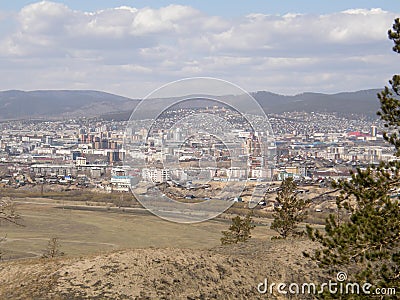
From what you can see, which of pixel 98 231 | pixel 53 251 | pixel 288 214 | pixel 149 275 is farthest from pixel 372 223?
pixel 98 231

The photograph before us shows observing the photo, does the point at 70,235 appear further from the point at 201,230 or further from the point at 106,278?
the point at 106,278

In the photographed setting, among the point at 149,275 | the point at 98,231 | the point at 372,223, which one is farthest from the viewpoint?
the point at 98,231

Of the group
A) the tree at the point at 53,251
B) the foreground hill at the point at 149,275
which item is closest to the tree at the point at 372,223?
the foreground hill at the point at 149,275

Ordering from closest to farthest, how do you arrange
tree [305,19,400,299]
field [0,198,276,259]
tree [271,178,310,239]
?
tree [305,19,400,299] < tree [271,178,310,239] < field [0,198,276,259]

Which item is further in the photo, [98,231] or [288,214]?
[98,231]

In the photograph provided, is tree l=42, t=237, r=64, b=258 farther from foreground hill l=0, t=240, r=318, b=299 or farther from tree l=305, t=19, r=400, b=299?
tree l=305, t=19, r=400, b=299

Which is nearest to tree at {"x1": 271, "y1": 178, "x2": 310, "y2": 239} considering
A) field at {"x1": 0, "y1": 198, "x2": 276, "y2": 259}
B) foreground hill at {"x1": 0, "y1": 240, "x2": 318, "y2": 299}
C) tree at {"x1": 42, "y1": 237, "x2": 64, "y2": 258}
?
field at {"x1": 0, "y1": 198, "x2": 276, "y2": 259}

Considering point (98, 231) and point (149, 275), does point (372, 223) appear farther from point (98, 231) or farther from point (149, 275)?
point (98, 231)
